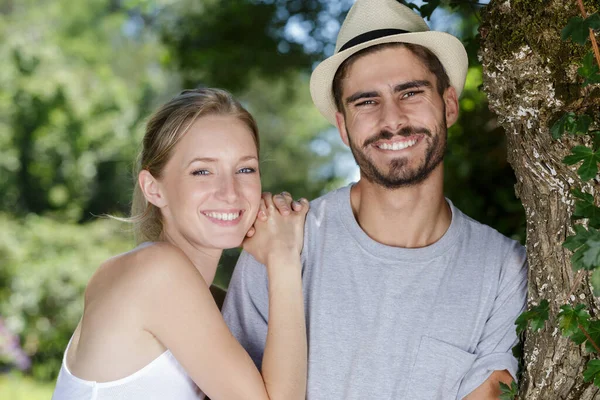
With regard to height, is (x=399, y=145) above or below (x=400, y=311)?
above

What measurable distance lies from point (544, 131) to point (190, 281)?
42.0 inches

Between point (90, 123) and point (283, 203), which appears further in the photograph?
point (90, 123)

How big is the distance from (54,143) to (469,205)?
26.4ft

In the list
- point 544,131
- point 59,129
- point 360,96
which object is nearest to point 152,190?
point 360,96

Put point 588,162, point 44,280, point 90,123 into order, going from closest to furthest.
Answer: point 588,162
point 44,280
point 90,123

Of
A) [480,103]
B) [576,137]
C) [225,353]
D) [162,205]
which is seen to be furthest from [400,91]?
[480,103]

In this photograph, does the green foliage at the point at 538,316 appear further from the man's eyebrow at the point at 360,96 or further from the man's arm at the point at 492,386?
the man's eyebrow at the point at 360,96

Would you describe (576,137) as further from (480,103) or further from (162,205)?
(480,103)

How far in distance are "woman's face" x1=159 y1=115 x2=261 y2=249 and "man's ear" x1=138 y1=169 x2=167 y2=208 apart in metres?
0.07

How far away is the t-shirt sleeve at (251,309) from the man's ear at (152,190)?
1.10 feet

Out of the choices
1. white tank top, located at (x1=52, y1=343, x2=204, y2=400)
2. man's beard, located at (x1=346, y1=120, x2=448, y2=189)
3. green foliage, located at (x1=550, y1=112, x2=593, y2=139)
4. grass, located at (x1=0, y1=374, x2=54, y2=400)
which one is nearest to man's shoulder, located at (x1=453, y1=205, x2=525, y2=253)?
man's beard, located at (x1=346, y1=120, x2=448, y2=189)

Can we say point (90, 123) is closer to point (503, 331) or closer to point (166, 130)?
point (166, 130)

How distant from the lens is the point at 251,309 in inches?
97.3

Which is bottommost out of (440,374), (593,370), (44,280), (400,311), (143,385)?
(44,280)
